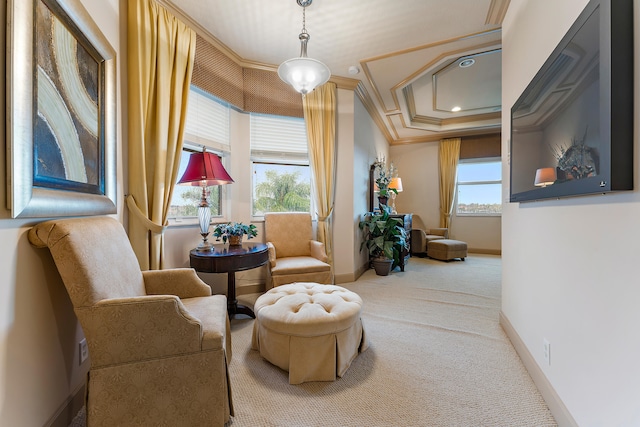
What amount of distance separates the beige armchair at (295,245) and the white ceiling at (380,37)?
1.97 meters

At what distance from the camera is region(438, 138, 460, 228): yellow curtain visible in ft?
19.9

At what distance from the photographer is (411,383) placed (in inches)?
62.1

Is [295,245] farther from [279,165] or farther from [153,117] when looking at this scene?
[153,117]

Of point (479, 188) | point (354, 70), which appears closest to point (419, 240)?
point (479, 188)

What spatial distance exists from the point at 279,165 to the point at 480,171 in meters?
5.09

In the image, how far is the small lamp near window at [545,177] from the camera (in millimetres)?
1264

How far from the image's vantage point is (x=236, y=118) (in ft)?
10.3

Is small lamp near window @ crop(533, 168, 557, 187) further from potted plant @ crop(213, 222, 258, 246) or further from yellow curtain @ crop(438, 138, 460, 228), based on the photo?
yellow curtain @ crop(438, 138, 460, 228)

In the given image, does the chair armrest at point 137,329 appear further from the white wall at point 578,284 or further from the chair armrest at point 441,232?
the chair armrest at point 441,232

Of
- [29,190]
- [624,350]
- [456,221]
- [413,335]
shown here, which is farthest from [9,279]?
[456,221]

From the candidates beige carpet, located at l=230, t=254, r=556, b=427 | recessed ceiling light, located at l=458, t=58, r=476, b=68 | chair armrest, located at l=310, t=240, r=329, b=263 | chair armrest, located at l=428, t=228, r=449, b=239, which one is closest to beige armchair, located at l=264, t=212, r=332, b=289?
chair armrest, located at l=310, t=240, r=329, b=263

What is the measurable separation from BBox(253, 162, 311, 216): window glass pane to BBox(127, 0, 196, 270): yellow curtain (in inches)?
48.8

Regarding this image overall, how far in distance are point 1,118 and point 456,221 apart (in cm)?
703

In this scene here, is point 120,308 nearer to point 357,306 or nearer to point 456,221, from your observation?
point 357,306
